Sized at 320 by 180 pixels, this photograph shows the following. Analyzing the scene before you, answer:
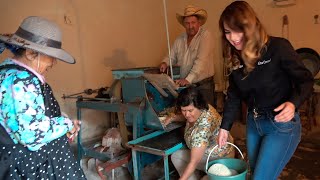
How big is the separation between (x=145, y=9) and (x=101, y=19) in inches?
32.2

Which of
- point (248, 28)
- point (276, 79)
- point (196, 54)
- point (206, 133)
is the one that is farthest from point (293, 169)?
point (248, 28)

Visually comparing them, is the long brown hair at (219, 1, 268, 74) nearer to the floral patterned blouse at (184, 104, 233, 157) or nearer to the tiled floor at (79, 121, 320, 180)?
the floral patterned blouse at (184, 104, 233, 157)

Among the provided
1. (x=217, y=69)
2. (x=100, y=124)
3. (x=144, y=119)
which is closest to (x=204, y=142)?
(x=144, y=119)

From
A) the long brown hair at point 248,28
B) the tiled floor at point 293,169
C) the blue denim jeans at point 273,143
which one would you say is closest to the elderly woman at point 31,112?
the long brown hair at point 248,28

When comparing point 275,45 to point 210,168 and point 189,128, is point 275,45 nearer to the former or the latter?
point 210,168

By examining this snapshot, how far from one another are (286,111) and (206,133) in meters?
0.85

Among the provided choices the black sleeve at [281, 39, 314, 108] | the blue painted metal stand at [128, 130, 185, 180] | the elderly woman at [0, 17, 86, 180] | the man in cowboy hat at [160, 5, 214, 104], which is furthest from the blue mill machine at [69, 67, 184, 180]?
the black sleeve at [281, 39, 314, 108]

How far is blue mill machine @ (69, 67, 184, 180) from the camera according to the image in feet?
7.43

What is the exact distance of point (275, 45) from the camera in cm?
130

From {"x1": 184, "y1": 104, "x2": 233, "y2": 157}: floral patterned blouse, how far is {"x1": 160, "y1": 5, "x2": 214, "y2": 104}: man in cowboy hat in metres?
0.74

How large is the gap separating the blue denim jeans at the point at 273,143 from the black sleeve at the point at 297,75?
0.14 metres

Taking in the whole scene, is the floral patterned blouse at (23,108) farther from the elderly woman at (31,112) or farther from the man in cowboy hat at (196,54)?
the man in cowboy hat at (196,54)

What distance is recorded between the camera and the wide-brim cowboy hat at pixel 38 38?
1.19 metres

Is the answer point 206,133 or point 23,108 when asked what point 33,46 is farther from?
point 206,133
